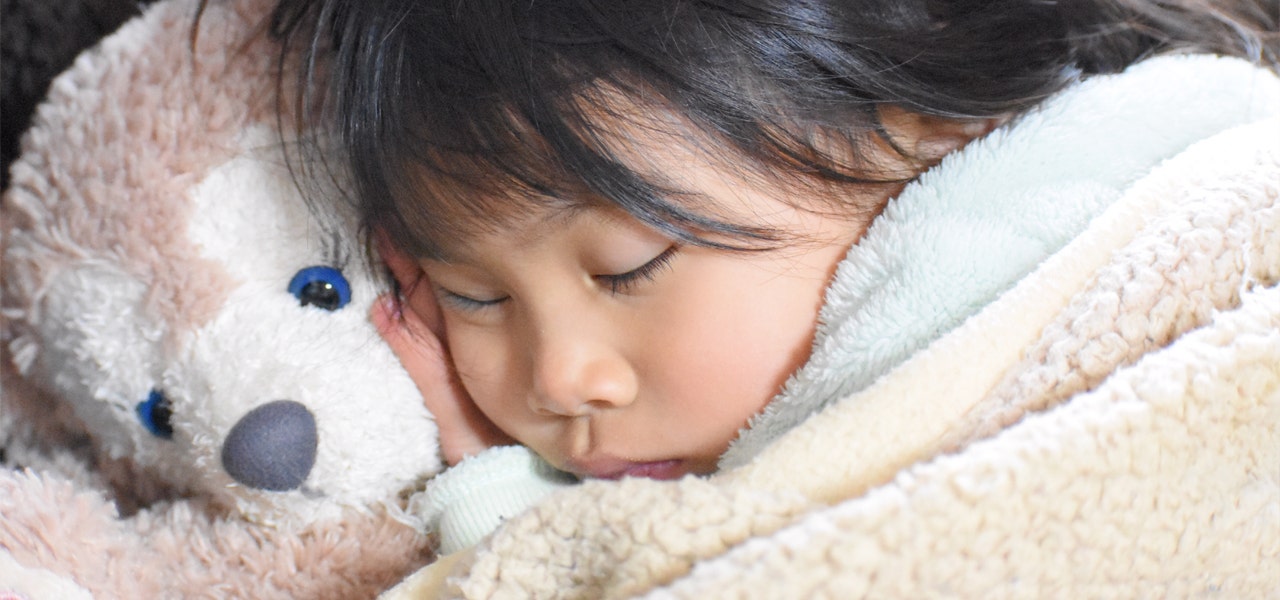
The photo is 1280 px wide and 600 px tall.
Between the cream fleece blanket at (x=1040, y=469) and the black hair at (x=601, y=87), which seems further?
the black hair at (x=601, y=87)

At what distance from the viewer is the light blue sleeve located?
85cm

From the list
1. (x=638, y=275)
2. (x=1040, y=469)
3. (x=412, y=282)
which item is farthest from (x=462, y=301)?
(x=1040, y=469)

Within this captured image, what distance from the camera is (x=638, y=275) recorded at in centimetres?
78

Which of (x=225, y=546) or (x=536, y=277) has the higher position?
(x=536, y=277)

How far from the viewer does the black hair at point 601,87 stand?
74cm

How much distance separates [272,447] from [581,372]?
25 centimetres

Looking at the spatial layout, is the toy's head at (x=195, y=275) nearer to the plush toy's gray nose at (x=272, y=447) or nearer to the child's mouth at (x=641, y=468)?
the plush toy's gray nose at (x=272, y=447)

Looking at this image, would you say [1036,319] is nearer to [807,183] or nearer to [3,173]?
[807,183]

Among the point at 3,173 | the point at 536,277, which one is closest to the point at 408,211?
the point at 536,277

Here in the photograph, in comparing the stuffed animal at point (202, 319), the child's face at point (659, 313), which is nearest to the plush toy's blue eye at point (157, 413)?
the stuffed animal at point (202, 319)

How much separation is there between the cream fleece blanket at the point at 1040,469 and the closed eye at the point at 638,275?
0.19 metres

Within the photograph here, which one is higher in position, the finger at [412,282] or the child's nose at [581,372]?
the finger at [412,282]

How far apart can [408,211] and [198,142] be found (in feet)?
0.59

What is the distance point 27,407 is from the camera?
0.98 m
